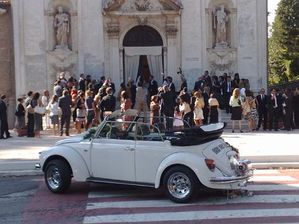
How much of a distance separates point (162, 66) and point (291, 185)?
62.4ft

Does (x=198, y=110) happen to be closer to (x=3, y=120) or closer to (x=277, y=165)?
(x=277, y=165)

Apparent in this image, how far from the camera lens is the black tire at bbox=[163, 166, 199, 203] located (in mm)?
10609

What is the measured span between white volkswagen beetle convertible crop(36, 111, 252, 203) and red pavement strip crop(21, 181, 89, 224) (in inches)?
12.3

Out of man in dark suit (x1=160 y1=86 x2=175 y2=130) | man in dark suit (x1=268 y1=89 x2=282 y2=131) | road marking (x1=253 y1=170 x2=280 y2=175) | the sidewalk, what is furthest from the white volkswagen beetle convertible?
man in dark suit (x1=268 y1=89 x2=282 y2=131)

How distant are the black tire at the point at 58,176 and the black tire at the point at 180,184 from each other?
2155 millimetres

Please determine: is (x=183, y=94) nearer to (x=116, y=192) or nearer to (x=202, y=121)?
(x=202, y=121)

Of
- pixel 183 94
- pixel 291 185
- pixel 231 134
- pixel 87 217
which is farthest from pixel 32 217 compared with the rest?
pixel 231 134

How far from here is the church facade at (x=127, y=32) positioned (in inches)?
1188

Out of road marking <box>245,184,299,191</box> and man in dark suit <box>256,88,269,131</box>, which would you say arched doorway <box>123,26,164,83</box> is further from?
road marking <box>245,184,299,191</box>

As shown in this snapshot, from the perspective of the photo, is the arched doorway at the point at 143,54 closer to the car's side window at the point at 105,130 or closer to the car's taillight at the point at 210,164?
the car's side window at the point at 105,130

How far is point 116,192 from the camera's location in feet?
39.4

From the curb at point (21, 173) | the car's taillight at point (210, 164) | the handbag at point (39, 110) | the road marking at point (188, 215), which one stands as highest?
the handbag at point (39, 110)

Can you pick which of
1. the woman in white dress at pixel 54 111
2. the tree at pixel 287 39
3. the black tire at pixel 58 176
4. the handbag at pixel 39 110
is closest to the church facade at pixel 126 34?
the woman in white dress at pixel 54 111

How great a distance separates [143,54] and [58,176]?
773 inches
